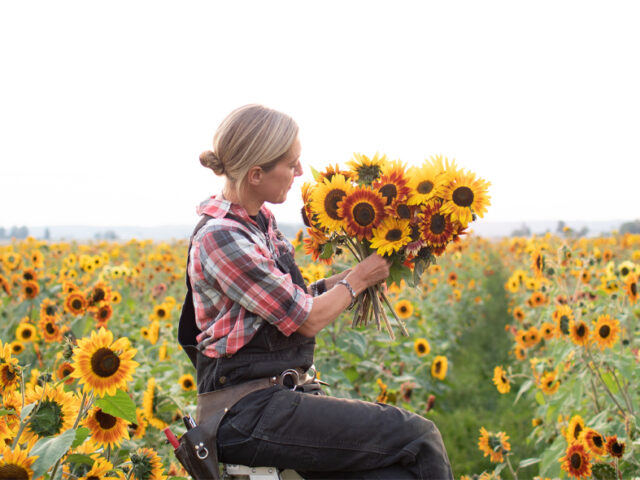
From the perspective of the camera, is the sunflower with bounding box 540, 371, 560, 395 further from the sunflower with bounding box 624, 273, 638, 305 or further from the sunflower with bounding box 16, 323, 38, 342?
the sunflower with bounding box 16, 323, 38, 342

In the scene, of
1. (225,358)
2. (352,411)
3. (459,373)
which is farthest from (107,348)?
(459,373)

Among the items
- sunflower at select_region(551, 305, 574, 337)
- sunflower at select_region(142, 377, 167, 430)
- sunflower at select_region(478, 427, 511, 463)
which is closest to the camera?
sunflower at select_region(142, 377, 167, 430)

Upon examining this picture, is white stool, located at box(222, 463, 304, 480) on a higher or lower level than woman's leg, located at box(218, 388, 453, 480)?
lower

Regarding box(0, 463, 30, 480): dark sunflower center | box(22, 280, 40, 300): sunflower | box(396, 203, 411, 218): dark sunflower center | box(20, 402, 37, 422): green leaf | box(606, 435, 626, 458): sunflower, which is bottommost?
box(22, 280, 40, 300): sunflower

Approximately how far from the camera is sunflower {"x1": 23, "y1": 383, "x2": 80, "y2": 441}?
1.92 meters

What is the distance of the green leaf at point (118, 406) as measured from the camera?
204 centimetres

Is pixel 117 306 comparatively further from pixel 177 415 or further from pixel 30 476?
pixel 30 476

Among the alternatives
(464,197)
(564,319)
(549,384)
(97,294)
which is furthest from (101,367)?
(549,384)

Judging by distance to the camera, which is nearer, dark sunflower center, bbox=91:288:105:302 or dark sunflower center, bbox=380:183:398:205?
dark sunflower center, bbox=380:183:398:205

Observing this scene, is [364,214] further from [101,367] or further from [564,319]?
[564,319]

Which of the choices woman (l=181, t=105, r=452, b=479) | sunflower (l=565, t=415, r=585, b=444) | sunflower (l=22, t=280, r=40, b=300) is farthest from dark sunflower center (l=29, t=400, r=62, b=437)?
sunflower (l=22, t=280, r=40, b=300)

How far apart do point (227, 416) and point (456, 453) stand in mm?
3301

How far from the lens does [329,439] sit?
1906 mm

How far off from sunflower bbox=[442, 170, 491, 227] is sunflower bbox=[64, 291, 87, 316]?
268 centimetres
